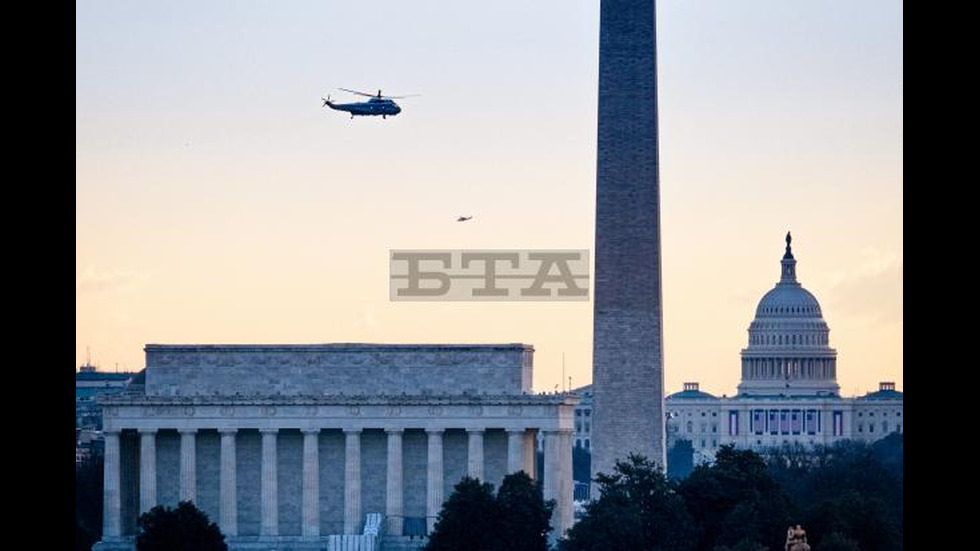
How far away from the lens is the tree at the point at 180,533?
110562mm

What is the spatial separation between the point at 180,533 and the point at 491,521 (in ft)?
40.1

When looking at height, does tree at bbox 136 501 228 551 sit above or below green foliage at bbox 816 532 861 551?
above

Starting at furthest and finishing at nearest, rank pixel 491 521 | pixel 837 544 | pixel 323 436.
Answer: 1. pixel 323 436
2. pixel 491 521
3. pixel 837 544

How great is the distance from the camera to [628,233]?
123625 mm

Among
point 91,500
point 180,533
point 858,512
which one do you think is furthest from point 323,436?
point 858,512

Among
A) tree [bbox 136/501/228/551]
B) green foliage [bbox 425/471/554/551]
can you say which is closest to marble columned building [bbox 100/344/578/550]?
green foliage [bbox 425/471/554/551]

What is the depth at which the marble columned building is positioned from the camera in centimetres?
13362

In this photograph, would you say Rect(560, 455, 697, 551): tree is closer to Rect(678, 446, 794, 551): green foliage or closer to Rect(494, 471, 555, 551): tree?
Rect(678, 446, 794, 551): green foliage

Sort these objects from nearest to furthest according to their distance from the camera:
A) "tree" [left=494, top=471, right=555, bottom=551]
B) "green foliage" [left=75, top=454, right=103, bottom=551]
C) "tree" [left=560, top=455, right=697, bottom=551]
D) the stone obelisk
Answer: "tree" [left=560, top=455, right=697, bottom=551] < "tree" [left=494, top=471, right=555, bottom=551] < the stone obelisk < "green foliage" [left=75, top=454, right=103, bottom=551]

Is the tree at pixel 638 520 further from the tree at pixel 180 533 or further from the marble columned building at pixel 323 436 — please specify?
the marble columned building at pixel 323 436

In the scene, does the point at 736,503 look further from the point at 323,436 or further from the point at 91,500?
the point at 91,500

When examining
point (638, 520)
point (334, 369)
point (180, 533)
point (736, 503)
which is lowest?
point (180, 533)
